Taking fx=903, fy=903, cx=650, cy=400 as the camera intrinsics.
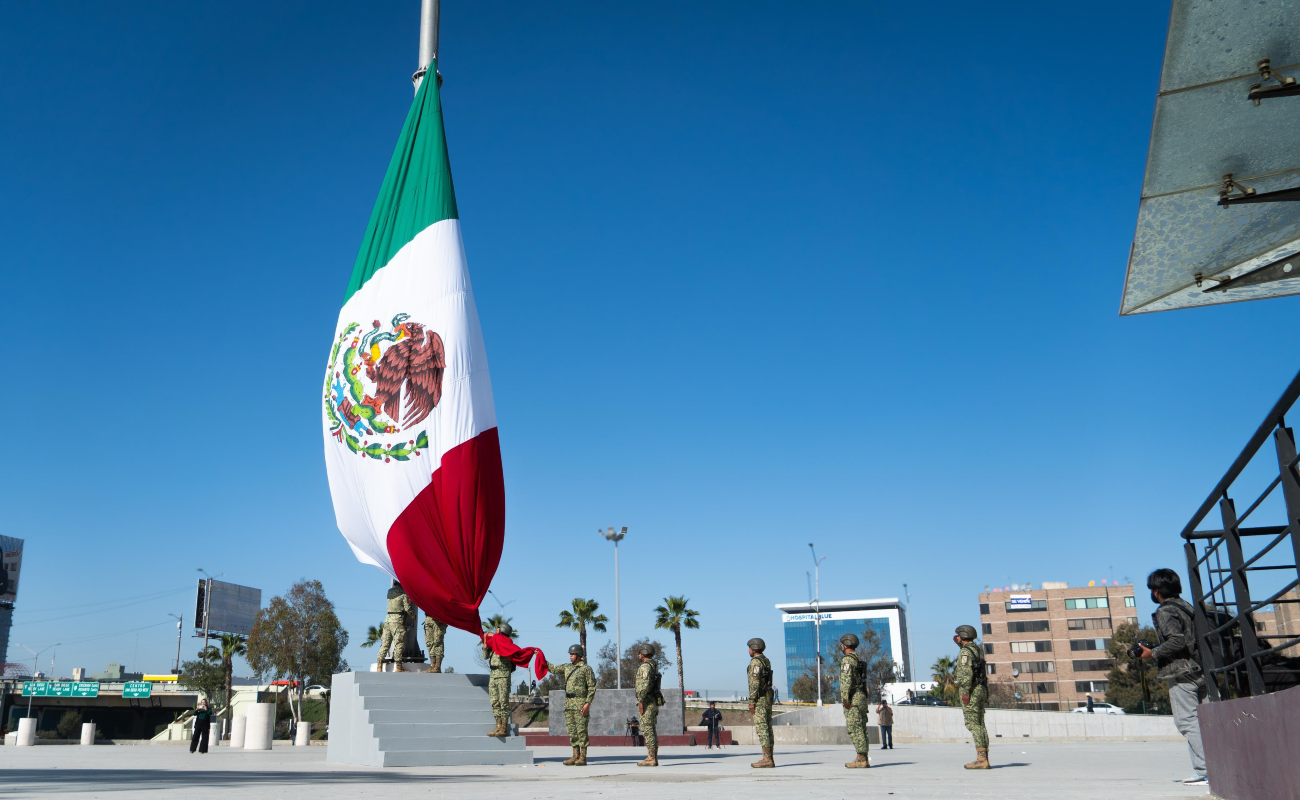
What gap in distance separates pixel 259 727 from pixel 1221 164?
1986 centimetres

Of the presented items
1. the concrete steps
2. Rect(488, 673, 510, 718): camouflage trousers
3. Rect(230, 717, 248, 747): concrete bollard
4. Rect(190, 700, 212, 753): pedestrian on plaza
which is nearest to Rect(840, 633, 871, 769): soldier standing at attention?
the concrete steps

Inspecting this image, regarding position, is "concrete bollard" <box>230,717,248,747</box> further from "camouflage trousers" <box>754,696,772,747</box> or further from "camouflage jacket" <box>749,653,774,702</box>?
"camouflage jacket" <box>749,653,774,702</box>

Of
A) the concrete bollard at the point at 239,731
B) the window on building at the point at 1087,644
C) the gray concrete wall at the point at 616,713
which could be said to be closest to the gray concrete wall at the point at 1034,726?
the gray concrete wall at the point at 616,713

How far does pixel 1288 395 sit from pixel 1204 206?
197cm

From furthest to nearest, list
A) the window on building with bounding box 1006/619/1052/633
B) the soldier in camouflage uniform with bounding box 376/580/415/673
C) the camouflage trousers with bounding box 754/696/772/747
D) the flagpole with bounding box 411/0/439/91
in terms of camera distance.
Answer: the window on building with bounding box 1006/619/1052/633, the flagpole with bounding box 411/0/439/91, the soldier in camouflage uniform with bounding box 376/580/415/673, the camouflage trousers with bounding box 754/696/772/747

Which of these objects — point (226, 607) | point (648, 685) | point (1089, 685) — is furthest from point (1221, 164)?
point (1089, 685)

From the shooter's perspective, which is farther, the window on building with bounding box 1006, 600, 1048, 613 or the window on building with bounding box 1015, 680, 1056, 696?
the window on building with bounding box 1006, 600, 1048, 613

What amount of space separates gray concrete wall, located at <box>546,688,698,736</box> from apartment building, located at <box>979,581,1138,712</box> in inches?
3194

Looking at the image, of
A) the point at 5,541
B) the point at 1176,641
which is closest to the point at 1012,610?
the point at 1176,641

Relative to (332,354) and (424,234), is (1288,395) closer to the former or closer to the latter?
(424,234)

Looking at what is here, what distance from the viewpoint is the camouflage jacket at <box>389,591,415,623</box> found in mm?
14945

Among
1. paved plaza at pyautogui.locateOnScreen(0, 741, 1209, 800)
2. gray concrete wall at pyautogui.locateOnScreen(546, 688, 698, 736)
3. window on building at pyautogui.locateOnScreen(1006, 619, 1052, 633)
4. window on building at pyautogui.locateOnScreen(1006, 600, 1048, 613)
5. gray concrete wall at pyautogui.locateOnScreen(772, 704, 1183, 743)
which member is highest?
window on building at pyautogui.locateOnScreen(1006, 600, 1048, 613)

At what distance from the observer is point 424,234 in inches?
601

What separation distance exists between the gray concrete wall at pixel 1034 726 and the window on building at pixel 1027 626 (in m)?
68.3
